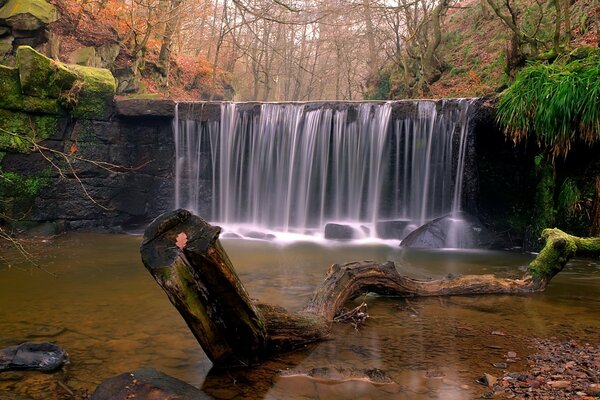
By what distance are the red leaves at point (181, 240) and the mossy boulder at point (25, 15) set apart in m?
11.3

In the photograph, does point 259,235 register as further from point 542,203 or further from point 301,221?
point 542,203

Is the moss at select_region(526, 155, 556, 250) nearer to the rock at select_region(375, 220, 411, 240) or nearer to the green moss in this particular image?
the rock at select_region(375, 220, 411, 240)

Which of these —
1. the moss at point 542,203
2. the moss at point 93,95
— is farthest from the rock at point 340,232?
the moss at point 93,95

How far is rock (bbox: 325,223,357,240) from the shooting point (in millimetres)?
11367

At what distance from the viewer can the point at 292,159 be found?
1297 centimetres

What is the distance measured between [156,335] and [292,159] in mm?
8944

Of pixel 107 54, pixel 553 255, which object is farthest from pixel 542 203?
pixel 107 54

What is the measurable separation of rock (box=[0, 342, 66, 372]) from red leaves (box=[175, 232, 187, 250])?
1490mm

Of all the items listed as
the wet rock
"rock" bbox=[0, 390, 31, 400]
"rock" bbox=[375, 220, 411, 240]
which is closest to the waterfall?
"rock" bbox=[375, 220, 411, 240]

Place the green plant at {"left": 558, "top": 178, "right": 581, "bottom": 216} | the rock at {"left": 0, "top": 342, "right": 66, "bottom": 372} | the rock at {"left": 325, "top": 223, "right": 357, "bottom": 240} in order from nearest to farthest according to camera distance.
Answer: the rock at {"left": 0, "top": 342, "right": 66, "bottom": 372} < the green plant at {"left": 558, "top": 178, "right": 581, "bottom": 216} < the rock at {"left": 325, "top": 223, "right": 357, "bottom": 240}

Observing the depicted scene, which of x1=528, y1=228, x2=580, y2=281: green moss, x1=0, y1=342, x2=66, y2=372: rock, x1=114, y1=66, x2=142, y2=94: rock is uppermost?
x1=114, y1=66, x2=142, y2=94: rock

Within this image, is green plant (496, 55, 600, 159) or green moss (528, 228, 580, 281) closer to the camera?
green moss (528, 228, 580, 281)

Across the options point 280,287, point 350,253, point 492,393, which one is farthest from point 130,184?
point 492,393

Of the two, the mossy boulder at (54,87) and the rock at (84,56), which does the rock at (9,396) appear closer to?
the mossy boulder at (54,87)
